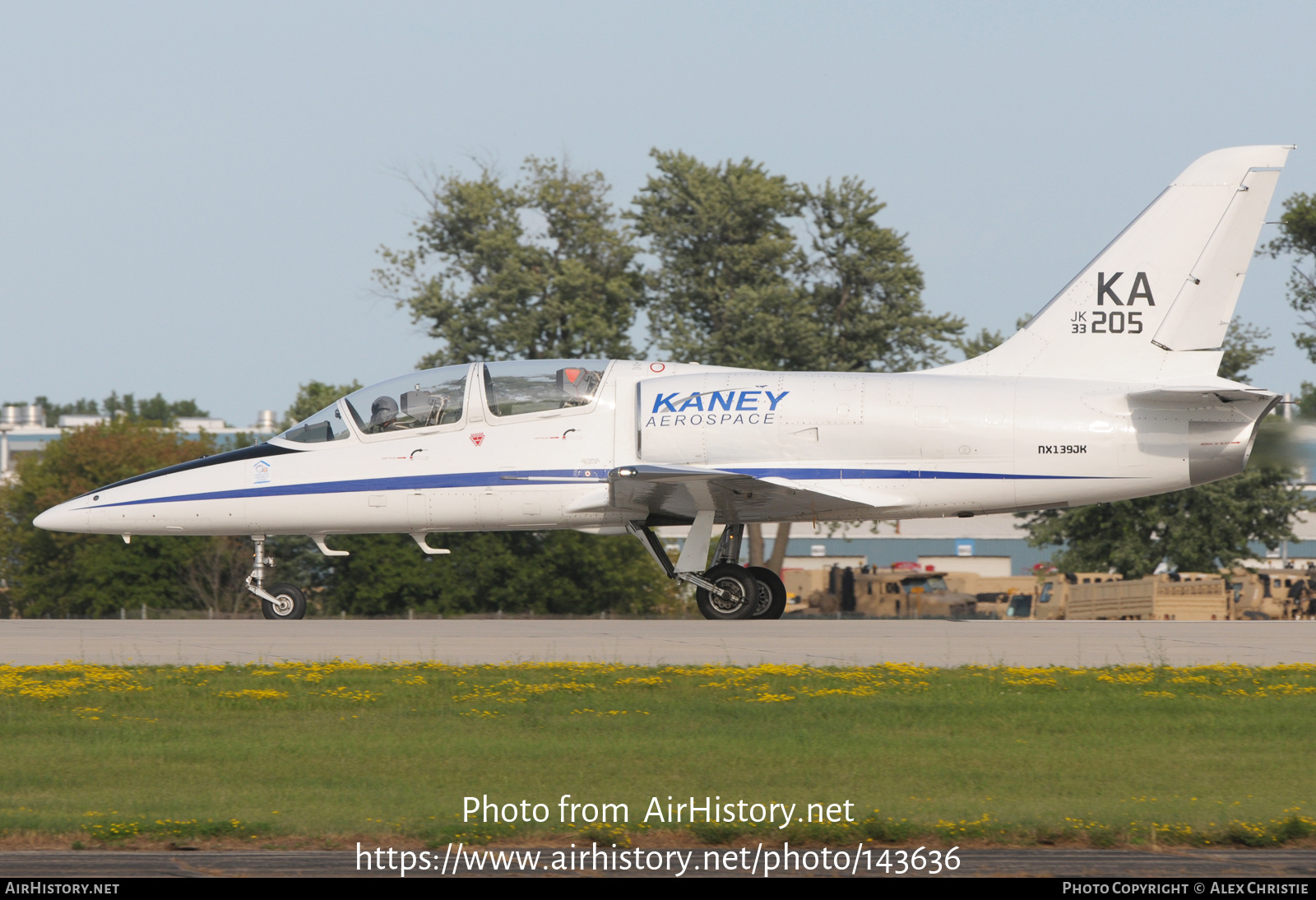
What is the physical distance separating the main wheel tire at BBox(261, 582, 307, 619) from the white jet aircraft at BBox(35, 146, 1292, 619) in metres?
0.28

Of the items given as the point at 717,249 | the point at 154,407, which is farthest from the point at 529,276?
the point at 154,407

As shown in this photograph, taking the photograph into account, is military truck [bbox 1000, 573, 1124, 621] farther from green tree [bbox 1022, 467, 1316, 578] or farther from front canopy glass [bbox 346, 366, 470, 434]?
front canopy glass [bbox 346, 366, 470, 434]

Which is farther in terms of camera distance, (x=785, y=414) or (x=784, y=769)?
(x=785, y=414)

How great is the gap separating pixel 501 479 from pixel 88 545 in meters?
28.8

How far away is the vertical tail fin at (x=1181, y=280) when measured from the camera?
1742 centimetres

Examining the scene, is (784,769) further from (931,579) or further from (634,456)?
(931,579)

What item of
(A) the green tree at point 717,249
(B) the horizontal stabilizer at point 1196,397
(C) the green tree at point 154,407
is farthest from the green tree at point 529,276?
(C) the green tree at point 154,407

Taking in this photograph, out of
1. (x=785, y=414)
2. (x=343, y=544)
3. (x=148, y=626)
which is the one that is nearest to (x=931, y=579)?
(x=343, y=544)

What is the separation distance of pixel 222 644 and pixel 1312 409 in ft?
55.1

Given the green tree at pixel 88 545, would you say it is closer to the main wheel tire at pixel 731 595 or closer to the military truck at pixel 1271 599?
the main wheel tire at pixel 731 595

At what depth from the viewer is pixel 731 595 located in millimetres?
17531

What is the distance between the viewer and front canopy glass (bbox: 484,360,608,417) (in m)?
17.6

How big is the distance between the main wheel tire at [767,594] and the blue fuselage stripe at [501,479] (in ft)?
4.29

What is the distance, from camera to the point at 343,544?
4150 centimetres
